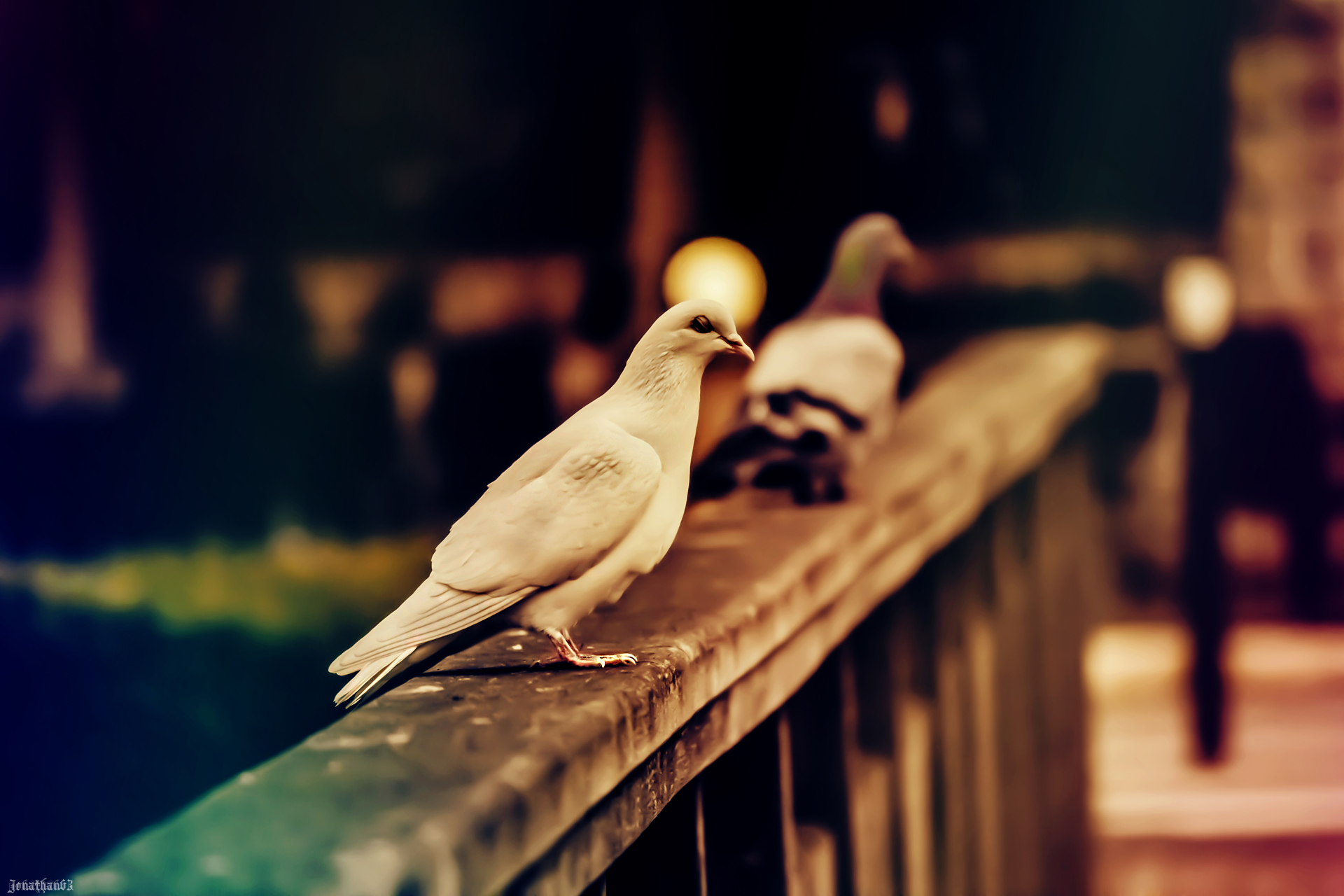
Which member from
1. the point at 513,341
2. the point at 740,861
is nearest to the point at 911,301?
the point at 513,341

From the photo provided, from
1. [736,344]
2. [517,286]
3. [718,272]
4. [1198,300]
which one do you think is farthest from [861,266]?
[1198,300]

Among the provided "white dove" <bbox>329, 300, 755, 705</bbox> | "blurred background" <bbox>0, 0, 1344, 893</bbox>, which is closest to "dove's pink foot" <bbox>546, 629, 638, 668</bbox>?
"white dove" <bbox>329, 300, 755, 705</bbox>

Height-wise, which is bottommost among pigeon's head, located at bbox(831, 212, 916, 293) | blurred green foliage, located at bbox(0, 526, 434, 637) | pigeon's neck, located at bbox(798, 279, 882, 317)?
blurred green foliage, located at bbox(0, 526, 434, 637)

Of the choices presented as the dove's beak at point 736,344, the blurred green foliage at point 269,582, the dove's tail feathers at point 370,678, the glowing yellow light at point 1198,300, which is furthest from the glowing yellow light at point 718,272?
the dove's tail feathers at point 370,678

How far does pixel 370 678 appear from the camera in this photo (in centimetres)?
57

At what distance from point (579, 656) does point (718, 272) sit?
6.16 feet

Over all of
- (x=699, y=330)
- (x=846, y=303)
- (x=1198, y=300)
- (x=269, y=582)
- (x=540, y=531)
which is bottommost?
(x=269, y=582)

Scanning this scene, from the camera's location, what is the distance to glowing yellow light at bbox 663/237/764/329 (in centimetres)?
239

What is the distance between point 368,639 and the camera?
1.88 ft

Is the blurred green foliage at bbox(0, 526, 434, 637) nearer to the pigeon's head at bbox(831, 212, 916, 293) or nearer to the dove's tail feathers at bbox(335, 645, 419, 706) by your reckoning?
the pigeon's head at bbox(831, 212, 916, 293)

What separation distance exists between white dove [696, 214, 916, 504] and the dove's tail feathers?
1.76 ft

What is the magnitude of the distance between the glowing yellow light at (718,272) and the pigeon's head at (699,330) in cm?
170

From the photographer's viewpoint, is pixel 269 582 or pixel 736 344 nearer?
pixel 736 344

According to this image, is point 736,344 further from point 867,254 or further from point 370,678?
point 867,254
